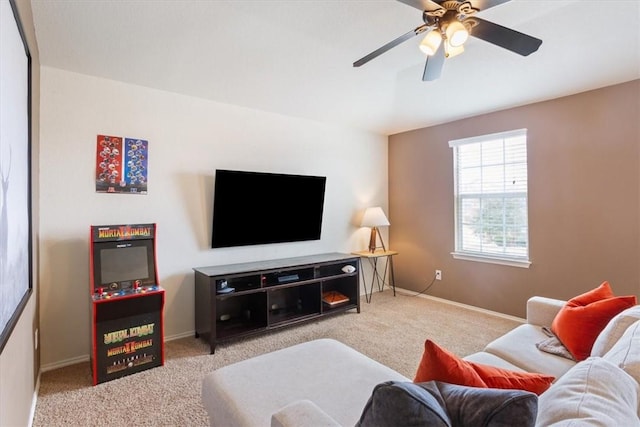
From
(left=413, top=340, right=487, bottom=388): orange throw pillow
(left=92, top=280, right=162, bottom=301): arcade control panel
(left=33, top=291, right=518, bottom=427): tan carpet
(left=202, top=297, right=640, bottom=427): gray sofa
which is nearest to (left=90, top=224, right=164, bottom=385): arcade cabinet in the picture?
(left=92, top=280, right=162, bottom=301): arcade control panel

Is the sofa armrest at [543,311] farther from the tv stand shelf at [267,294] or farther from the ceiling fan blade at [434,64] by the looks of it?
the tv stand shelf at [267,294]

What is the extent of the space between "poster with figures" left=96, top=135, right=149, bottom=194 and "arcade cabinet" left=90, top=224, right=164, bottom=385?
0.47 metres

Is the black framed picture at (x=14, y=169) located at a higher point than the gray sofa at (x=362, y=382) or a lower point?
higher

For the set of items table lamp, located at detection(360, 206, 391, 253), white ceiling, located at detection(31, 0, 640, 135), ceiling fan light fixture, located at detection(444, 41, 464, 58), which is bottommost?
table lamp, located at detection(360, 206, 391, 253)

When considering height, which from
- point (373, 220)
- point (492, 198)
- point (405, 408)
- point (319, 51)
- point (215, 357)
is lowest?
point (215, 357)

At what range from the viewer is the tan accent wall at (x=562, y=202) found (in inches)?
119

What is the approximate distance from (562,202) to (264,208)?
10.3 ft

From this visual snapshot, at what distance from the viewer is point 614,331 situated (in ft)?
5.23

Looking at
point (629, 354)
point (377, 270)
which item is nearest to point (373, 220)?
point (377, 270)

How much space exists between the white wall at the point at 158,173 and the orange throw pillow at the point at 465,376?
9.05 feet

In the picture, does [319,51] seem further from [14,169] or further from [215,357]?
[215,357]

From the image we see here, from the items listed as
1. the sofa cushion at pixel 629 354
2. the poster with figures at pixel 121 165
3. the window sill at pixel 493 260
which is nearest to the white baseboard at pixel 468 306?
the window sill at pixel 493 260

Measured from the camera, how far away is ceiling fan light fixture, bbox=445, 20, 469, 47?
1651 mm

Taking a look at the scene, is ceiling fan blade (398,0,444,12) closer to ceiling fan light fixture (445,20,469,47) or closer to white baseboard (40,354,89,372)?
ceiling fan light fixture (445,20,469,47)
